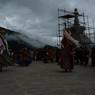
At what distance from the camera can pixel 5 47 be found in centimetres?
2253

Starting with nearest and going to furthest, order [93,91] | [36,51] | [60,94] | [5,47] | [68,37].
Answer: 1. [60,94]
2. [93,91]
3. [68,37]
4. [5,47]
5. [36,51]

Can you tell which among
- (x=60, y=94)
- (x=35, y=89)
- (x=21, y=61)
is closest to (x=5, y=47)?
(x=21, y=61)

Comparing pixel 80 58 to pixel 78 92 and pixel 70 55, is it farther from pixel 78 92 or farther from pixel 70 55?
pixel 78 92

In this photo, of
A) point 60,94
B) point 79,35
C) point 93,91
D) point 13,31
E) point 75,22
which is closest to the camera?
point 60,94

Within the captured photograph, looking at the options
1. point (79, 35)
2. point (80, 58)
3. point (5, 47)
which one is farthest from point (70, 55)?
point (79, 35)

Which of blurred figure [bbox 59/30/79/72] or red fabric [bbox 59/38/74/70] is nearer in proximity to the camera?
blurred figure [bbox 59/30/79/72]

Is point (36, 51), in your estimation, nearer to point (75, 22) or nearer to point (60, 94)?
point (75, 22)

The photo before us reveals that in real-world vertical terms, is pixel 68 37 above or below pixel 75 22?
below

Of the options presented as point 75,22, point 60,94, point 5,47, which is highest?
point 75,22

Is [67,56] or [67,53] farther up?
[67,53]

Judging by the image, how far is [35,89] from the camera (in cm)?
1109

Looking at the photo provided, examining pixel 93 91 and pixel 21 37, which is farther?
pixel 21 37

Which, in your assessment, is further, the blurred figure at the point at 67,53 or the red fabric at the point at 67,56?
the red fabric at the point at 67,56

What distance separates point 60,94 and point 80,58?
84.1 ft
